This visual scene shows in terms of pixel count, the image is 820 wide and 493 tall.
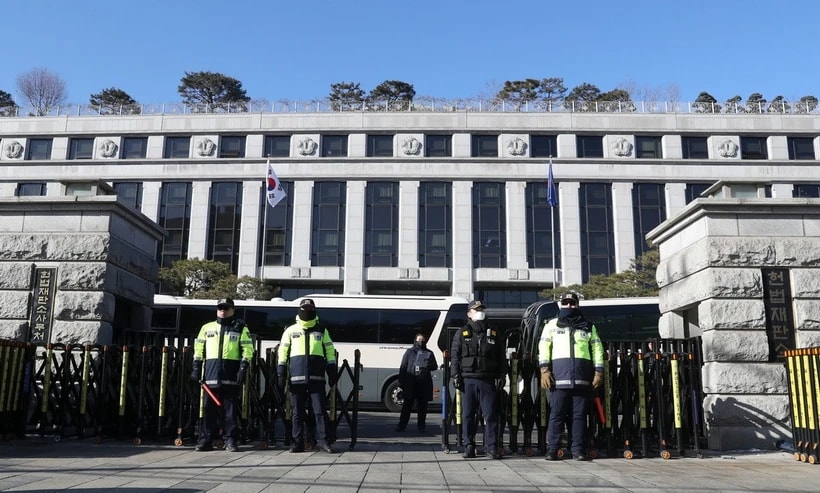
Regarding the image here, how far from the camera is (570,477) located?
6.64 metres

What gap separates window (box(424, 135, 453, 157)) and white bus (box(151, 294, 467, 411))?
85.0 ft

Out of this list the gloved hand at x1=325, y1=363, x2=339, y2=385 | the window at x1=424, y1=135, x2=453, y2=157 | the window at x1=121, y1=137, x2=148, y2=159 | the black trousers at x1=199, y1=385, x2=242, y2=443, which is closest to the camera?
the black trousers at x1=199, y1=385, x2=242, y2=443

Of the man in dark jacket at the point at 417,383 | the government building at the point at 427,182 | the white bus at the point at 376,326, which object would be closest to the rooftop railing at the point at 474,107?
the government building at the point at 427,182

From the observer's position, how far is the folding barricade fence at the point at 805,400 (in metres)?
8.19

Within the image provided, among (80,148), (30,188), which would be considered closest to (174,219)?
(80,148)

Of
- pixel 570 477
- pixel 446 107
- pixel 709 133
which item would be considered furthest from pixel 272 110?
pixel 570 477

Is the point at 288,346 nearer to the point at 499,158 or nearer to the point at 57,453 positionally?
the point at 57,453

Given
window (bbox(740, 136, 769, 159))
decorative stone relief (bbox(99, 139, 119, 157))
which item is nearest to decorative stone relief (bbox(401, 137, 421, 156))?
decorative stone relief (bbox(99, 139, 119, 157))

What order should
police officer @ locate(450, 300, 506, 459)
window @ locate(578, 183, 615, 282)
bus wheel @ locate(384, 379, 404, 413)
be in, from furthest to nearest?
window @ locate(578, 183, 615, 282), bus wheel @ locate(384, 379, 404, 413), police officer @ locate(450, 300, 506, 459)

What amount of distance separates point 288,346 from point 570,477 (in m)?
4.11

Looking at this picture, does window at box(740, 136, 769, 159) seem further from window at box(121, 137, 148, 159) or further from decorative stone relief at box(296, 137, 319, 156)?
window at box(121, 137, 148, 159)

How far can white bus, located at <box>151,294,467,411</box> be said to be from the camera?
18641 millimetres

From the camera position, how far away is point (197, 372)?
28.5 ft

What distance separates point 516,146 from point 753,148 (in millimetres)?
15578
